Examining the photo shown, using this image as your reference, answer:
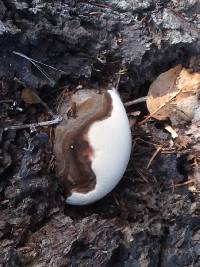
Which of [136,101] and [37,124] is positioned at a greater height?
[37,124]

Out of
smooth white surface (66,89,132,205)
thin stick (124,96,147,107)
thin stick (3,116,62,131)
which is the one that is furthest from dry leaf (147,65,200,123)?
thin stick (3,116,62,131)

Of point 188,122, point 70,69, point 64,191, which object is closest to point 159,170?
point 188,122

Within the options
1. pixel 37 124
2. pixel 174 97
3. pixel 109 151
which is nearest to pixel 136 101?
pixel 174 97

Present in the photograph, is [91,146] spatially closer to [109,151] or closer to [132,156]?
[109,151]

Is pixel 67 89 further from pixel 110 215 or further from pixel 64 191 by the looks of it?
pixel 110 215

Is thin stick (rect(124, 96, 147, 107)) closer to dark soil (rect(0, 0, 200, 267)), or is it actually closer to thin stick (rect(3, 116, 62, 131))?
dark soil (rect(0, 0, 200, 267))

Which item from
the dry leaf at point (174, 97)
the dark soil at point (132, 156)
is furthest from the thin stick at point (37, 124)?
the dry leaf at point (174, 97)
